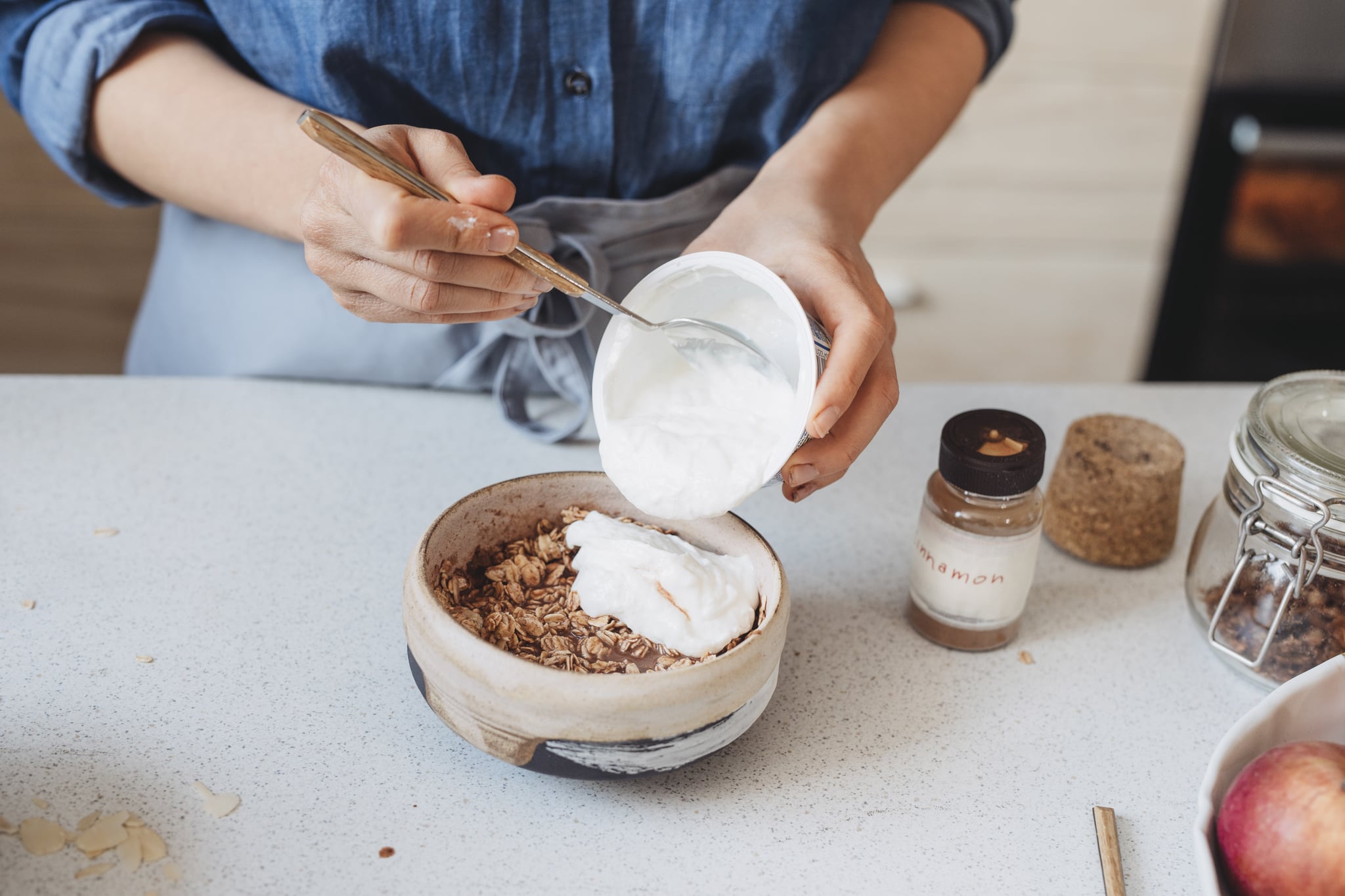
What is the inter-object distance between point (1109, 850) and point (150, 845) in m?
0.64

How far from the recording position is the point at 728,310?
0.81m

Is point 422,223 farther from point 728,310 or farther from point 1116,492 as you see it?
point 1116,492

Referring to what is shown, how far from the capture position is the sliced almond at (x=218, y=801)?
2.22 feet

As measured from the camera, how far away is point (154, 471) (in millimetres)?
1018

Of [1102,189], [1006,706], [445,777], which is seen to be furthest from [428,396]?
[1102,189]

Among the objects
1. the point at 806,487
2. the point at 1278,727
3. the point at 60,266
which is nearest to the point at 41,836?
the point at 806,487

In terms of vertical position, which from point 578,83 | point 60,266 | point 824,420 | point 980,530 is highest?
point 578,83

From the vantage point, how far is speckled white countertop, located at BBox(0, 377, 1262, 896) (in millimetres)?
670

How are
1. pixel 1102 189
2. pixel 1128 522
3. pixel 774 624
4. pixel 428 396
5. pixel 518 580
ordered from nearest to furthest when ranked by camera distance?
pixel 774 624, pixel 518 580, pixel 1128 522, pixel 428 396, pixel 1102 189

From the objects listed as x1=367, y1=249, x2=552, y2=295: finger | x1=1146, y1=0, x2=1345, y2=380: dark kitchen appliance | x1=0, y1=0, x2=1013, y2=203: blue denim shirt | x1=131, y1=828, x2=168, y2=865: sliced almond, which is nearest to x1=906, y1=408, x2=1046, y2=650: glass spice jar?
x1=367, y1=249, x2=552, y2=295: finger

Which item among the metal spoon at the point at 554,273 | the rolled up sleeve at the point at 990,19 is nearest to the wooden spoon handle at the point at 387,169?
the metal spoon at the point at 554,273

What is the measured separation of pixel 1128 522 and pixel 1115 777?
0.89ft

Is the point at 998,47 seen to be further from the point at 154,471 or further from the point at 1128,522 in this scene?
the point at 154,471

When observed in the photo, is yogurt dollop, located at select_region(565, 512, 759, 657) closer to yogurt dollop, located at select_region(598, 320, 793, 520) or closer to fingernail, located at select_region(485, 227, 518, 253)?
yogurt dollop, located at select_region(598, 320, 793, 520)
